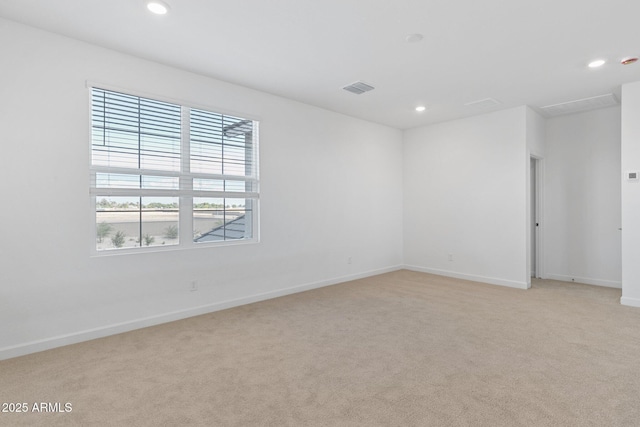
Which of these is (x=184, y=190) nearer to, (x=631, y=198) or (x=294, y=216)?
(x=294, y=216)

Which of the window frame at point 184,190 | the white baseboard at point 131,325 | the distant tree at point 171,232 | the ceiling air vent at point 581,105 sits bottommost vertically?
the white baseboard at point 131,325

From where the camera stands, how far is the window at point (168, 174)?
11.0 ft

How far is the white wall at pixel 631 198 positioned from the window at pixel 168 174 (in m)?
4.79

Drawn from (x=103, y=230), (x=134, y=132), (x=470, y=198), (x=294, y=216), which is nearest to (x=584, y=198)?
(x=470, y=198)

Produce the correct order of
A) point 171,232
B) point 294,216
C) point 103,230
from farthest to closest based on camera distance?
point 294,216 < point 171,232 < point 103,230

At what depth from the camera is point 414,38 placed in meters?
3.03

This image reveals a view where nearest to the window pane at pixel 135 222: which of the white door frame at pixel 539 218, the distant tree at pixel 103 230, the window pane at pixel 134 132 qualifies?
the distant tree at pixel 103 230

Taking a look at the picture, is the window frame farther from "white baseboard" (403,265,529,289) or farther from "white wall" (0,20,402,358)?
"white baseboard" (403,265,529,289)

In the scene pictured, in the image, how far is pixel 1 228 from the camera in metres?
2.76

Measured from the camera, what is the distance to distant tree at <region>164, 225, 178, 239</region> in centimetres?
375

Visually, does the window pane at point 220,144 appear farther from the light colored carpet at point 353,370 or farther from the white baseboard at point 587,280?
the white baseboard at point 587,280

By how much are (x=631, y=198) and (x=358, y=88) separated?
3.74m

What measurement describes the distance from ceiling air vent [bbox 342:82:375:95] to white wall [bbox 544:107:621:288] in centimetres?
362

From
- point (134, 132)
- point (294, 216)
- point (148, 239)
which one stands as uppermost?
point (134, 132)
